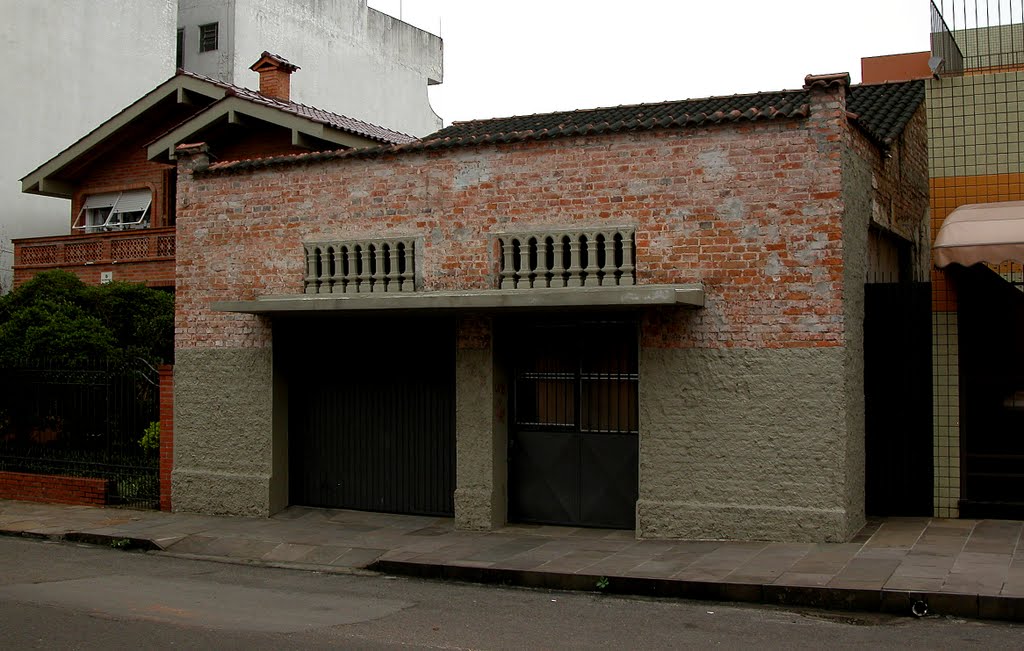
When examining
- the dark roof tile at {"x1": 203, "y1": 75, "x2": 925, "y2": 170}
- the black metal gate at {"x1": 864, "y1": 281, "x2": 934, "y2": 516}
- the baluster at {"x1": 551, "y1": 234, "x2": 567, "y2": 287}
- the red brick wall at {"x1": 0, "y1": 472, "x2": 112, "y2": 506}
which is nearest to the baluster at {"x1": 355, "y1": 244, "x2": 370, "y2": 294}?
the dark roof tile at {"x1": 203, "y1": 75, "x2": 925, "y2": 170}

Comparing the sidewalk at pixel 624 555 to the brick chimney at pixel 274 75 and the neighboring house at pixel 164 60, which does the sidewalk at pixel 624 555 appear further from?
the neighboring house at pixel 164 60

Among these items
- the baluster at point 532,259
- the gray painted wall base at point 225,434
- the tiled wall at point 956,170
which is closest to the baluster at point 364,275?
the gray painted wall base at point 225,434

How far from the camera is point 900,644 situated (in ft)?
24.7

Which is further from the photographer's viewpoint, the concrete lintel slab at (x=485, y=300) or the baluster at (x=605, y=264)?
the baluster at (x=605, y=264)

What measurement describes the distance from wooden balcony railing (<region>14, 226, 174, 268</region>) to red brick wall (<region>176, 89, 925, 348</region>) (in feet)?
28.4

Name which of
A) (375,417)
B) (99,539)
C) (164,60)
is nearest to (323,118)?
(375,417)

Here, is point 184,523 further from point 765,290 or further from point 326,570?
point 765,290

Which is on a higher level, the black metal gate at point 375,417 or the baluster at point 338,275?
the baluster at point 338,275

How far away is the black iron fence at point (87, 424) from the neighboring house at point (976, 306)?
395 inches

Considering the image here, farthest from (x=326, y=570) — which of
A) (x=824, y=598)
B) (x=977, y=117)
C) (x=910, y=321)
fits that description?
(x=977, y=117)

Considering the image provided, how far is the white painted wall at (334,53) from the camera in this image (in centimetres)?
3127

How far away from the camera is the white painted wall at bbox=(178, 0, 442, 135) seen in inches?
1231

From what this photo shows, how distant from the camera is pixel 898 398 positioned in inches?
469

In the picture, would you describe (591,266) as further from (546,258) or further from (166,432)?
(166,432)
